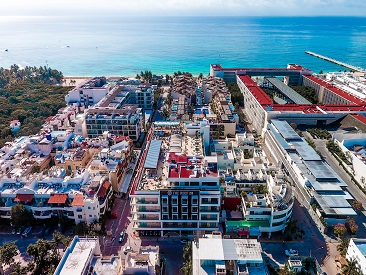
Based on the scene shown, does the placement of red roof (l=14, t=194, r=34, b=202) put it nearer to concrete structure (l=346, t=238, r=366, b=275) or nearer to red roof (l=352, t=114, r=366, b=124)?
concrete structure (l=346, t=238, r=366, b=275)

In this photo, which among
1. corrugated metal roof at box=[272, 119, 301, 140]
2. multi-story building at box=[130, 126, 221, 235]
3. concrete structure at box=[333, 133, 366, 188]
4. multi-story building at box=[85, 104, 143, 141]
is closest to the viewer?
multi-story building at box=[130, 126, 221, 235]

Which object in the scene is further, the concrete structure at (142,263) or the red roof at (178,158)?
the red roof at (178,158)

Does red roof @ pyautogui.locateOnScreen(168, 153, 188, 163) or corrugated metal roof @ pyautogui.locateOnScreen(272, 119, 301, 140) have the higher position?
red roof @ pyautogui.locateOnScreen(168, 153, 188, 163)

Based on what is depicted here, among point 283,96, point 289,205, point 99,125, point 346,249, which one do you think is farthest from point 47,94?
point 346,249

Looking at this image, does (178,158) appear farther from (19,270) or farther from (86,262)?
(19,270)

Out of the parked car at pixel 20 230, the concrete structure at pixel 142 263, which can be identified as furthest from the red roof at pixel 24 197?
the concrete structure at pixel 142 263

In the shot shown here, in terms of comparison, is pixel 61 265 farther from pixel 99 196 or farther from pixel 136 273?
pixel 99 196

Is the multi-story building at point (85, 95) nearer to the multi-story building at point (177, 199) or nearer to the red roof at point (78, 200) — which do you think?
the red roof at point (78, 200)

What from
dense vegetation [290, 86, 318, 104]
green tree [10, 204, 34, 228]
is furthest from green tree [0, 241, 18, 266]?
dense vegetation [290, 86, 318, 104]
